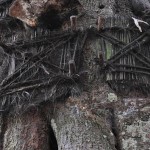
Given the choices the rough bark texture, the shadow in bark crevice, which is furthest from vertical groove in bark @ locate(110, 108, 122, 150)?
the shadow in bark crevice

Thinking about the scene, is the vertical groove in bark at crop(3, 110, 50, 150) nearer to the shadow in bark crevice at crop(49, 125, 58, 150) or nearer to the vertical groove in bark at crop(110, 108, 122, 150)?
the shadow in bark crevice at crop(49, 125, 58, 150)

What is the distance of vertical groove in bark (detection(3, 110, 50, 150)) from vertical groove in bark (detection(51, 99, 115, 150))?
16cm

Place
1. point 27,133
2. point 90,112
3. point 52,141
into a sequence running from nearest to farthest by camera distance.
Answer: point 90,112
point 27,133
point 52,141

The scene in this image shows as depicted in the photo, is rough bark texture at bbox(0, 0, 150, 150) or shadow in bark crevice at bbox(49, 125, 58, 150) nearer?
rough bark texture at bbox(0, 0, 150, 150)

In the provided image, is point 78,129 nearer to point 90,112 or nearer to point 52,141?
point 90,112

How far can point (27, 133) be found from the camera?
15.7 feet

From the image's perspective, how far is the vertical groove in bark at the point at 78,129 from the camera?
4270 millimetres

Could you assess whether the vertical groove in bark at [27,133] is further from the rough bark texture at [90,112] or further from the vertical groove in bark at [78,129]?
the vertical groove in bark at [78,129]

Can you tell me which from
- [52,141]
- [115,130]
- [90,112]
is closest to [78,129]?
[90,112]

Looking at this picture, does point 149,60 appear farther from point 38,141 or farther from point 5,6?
point 5,6

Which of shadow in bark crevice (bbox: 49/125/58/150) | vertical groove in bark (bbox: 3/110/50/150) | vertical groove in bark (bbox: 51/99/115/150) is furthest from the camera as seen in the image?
shadow in bark crevice (bbox: 49/125/58/150)

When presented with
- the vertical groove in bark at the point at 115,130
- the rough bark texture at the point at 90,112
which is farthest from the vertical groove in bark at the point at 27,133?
the vertical groove in bark at the point at 115,130

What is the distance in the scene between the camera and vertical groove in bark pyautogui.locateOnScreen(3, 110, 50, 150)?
185 inches

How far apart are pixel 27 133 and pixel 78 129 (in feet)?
2.11
